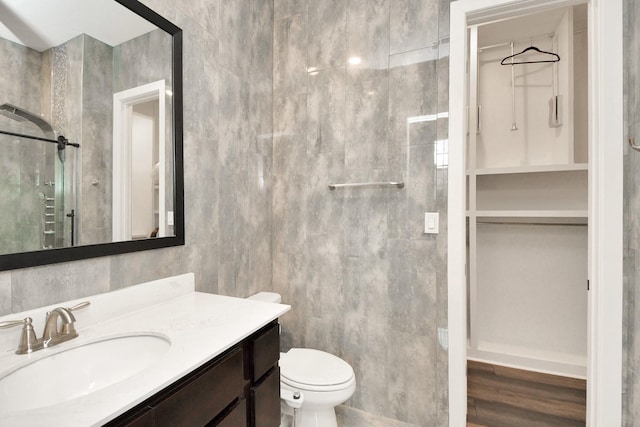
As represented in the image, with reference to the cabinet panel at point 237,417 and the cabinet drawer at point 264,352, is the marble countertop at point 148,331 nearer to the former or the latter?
the cabinet drawer at point 264,352

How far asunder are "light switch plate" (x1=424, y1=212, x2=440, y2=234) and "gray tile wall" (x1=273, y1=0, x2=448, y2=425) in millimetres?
29

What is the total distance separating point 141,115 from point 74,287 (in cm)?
69

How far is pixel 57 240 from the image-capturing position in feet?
3.26

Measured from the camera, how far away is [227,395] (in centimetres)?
91

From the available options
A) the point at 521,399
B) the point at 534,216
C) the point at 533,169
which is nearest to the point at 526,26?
the point at 533,169

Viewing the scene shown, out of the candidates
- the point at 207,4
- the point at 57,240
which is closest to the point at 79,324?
the point at 57,240

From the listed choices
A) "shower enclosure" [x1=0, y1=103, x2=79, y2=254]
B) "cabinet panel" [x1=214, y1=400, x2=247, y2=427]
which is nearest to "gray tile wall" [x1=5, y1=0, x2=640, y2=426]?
"shower enclosure" [x1=0, y1=103, x2=79, y2=254]

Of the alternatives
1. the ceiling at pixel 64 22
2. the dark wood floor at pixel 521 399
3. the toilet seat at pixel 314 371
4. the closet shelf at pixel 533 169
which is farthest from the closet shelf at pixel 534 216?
the ceiling at pixel 64 22

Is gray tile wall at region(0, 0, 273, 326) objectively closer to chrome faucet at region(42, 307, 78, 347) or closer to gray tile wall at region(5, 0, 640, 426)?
gray tile wall at region(5, 0, 640, 426)

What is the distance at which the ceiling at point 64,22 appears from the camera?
91cm

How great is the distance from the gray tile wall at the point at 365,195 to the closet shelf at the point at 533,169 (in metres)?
1.07

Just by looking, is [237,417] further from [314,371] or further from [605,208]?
[605,208]

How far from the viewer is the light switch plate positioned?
166 cm

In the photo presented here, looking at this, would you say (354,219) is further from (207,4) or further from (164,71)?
(207,4)
